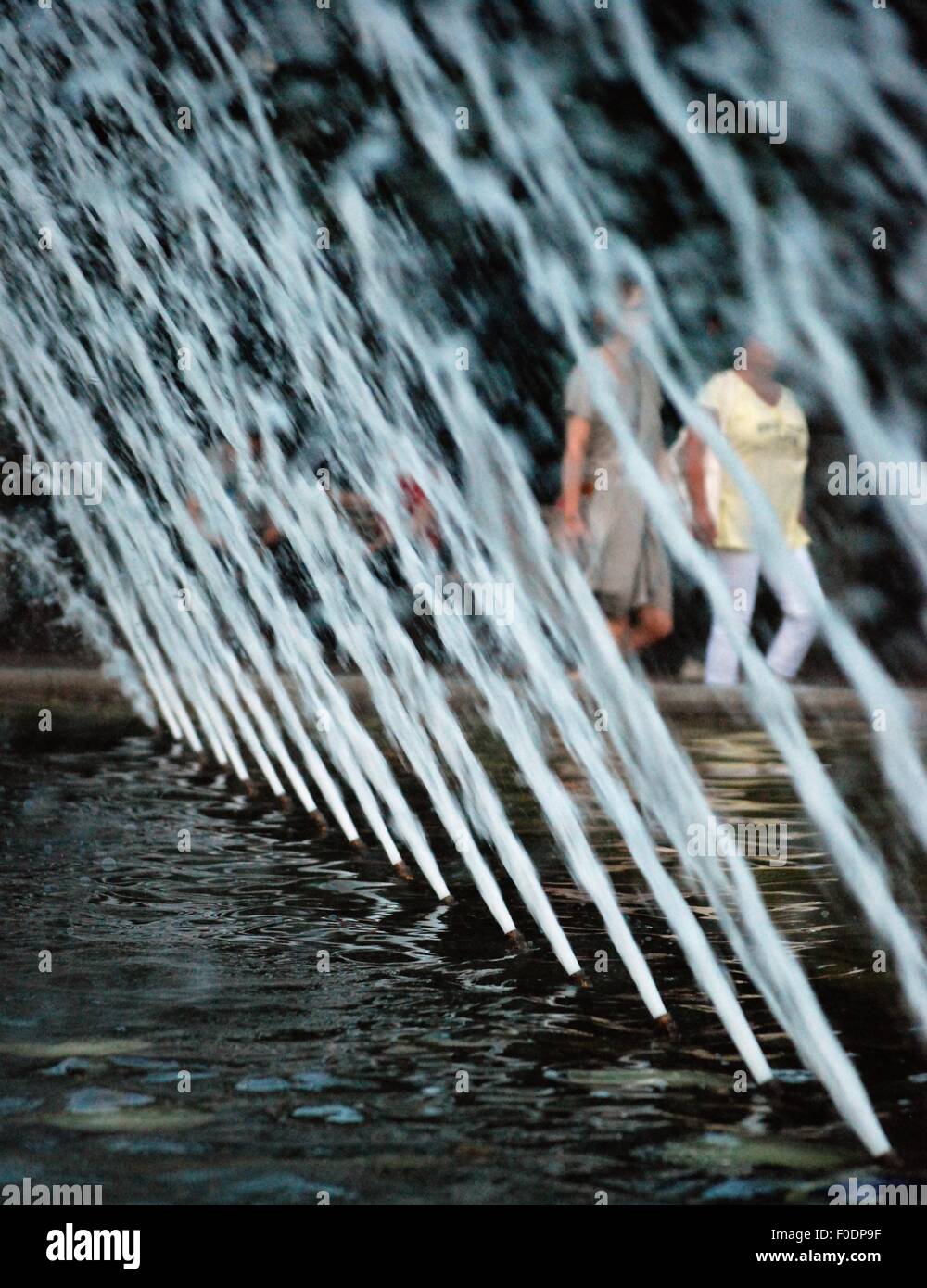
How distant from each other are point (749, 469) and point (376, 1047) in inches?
198

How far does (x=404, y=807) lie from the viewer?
18.8ft

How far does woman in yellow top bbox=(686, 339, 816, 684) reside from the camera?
27.4 ft

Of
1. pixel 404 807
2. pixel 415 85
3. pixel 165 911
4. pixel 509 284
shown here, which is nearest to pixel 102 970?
pixel 165 911

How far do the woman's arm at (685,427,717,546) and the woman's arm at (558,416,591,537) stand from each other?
678 millimetres

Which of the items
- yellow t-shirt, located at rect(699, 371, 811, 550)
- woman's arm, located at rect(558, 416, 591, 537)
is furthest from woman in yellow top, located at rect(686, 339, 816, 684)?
woman's arm, located at rect(558, 416, 591, 537)

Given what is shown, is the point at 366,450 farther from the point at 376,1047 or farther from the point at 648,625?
the point at 376,1047

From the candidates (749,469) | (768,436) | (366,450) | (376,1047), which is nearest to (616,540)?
(749,469)

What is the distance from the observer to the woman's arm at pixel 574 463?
7965mm

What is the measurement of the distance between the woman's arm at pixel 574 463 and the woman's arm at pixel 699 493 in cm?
68

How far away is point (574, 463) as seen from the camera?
26.1ft

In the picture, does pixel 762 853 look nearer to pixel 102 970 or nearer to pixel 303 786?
pixel 303 786

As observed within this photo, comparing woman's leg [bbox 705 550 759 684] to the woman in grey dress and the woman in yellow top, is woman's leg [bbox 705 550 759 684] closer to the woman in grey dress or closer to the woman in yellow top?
the woman in yellow top

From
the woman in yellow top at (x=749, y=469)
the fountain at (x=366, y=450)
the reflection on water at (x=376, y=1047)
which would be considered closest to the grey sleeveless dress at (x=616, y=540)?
the woman in yellow top at (x=749, y=469)

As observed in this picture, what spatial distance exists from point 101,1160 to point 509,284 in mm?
12324
